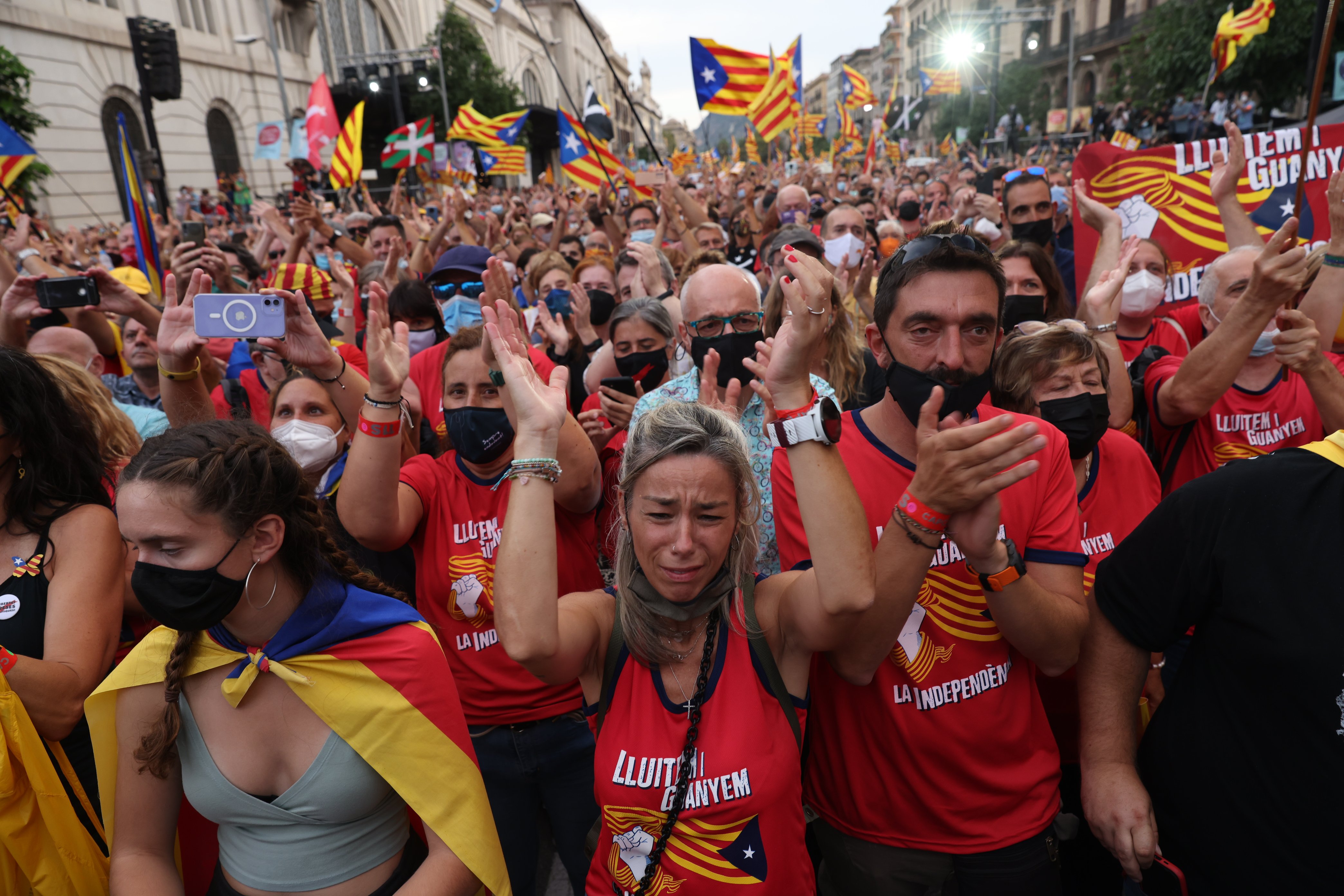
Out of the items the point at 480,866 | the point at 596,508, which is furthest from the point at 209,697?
the point at 596,508

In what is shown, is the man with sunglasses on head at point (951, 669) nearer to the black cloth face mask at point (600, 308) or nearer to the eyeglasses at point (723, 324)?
the eyeglasses at point (723, 324)

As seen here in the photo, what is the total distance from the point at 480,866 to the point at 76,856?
3.59 ft

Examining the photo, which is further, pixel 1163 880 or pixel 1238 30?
pixel 1238 30

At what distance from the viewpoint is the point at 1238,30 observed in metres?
9.54

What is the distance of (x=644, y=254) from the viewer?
194 inches

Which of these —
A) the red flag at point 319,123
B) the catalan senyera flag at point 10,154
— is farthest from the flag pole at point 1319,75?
the red flag at point 319,123

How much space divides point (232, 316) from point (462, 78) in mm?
36918

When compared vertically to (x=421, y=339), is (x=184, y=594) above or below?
below

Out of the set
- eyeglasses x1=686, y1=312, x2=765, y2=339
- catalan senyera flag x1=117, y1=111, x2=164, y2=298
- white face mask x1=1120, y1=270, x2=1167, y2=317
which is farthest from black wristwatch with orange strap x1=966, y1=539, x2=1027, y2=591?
catalan senyera flag x1=117, y1=111, x2=164, y2=298

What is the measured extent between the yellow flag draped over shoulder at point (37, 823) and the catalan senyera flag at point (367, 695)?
126 millimetres

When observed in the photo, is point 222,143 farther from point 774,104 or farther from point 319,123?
point 774,104

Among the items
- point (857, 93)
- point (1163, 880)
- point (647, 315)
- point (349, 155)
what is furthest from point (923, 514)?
point (857, 93)

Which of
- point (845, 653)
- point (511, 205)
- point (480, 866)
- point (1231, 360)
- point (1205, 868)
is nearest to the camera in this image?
point (1205, 868)

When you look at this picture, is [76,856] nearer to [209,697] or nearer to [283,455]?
[209,697]
